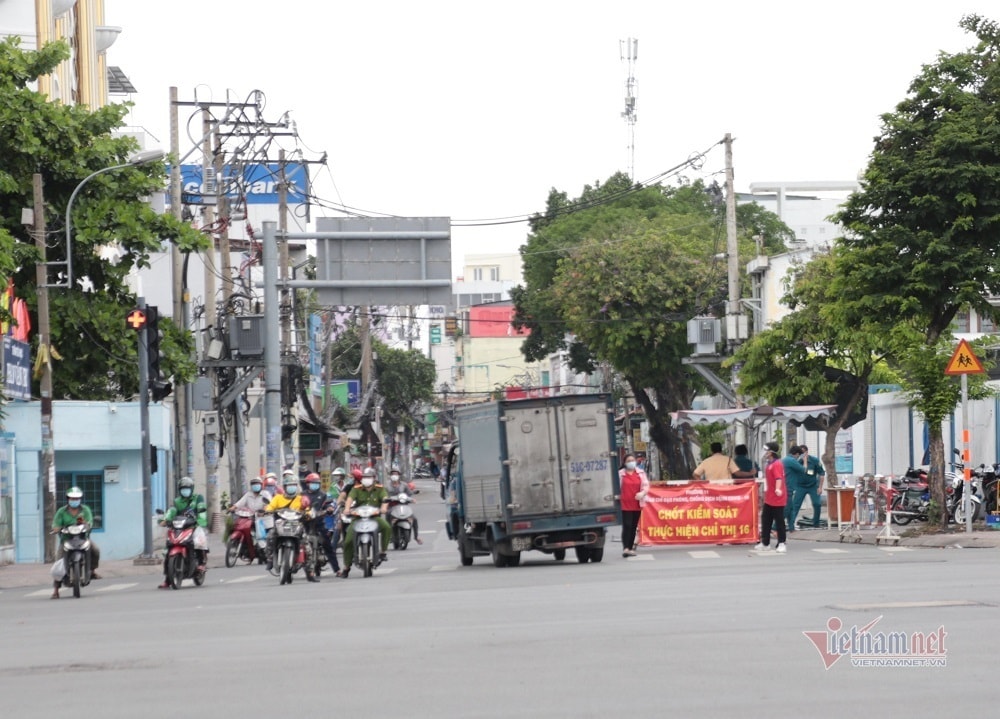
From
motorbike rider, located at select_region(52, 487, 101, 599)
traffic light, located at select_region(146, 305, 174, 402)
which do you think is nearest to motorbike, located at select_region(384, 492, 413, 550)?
traffic light, located at select_region(146, 305, 174, 402)

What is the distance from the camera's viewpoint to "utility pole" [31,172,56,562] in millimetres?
32156

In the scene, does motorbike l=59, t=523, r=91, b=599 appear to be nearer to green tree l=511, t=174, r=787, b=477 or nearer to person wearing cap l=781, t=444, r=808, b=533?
person wearing cap l=781, t=444, r=808, b=533

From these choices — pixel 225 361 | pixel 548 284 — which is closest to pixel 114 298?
pixel 225 361

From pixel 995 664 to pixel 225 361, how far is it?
3643 centimetres

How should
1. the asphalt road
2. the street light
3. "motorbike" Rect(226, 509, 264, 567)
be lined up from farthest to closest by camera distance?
"motorbike" Rect(226, 509, 264, 567) → the street light → the asphalt road

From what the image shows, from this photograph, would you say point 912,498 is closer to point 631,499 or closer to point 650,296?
point 631,499

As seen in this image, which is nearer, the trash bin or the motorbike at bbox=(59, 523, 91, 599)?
the motorbike at bbox=(59, 523, 91, 599)

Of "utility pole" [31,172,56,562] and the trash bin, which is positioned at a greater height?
"utility pole" [31,172,56,562]

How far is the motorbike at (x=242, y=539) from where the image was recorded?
32.4 meters

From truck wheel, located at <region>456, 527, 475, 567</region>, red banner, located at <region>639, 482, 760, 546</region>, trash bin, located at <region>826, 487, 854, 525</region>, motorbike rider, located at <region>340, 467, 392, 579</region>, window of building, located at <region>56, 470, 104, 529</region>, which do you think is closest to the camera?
motorbike rider, located at <region>340, 467, 392, 579</region>

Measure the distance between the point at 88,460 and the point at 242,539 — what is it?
25.7 feet

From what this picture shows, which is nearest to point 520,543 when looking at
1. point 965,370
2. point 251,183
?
point 965,370

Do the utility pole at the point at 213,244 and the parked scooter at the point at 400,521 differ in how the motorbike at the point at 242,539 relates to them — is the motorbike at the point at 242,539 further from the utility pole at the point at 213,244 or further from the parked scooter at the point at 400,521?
the utility pole at the point at 213,244

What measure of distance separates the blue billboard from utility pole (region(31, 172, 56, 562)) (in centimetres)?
1121
